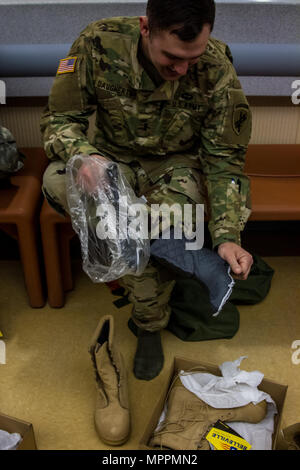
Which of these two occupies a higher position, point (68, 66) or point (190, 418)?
point (68, 66)

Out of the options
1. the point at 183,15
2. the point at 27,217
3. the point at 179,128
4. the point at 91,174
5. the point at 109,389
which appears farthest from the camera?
the point at 27,217

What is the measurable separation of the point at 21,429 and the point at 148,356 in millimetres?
472

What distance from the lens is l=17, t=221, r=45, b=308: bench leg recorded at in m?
1.48

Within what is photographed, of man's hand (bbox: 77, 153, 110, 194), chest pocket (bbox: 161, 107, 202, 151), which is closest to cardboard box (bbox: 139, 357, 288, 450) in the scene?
man's hand (bbox: 77, 153, 110, 194)

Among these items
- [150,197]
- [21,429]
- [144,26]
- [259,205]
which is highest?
[144,26]

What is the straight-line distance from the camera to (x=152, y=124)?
133 cm

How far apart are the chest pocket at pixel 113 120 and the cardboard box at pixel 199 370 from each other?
28.0 inches

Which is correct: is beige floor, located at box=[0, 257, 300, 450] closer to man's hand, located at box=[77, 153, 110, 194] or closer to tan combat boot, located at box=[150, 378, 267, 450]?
tan combat boot, located at box=[150, 378, 267, 450]

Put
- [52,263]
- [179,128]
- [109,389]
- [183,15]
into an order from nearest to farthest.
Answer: [183,15] < [109,389] < [179,128] < [52,263]

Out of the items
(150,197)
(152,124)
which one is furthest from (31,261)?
(152,124)

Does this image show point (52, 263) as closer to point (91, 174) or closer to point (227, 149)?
point (91, 174)

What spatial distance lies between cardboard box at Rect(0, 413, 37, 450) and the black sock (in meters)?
0.41
